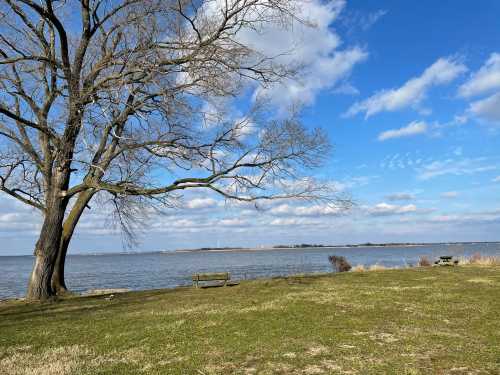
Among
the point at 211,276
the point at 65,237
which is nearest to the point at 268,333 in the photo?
the point at 211,276

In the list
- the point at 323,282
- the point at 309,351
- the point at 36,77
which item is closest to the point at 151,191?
the point at 36,77

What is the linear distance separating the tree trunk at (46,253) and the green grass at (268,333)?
4.55 ft

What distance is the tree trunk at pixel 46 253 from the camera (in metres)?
17.1

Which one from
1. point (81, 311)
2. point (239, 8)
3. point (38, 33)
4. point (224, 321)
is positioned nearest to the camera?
point (224, 321)

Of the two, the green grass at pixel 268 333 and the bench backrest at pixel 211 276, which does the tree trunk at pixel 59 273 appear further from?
the bench backrest at pixel 211 276

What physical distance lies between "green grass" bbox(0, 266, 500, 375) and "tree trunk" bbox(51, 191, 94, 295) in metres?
3.20

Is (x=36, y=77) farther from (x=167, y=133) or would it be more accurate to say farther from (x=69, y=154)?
(x=167, y=133)

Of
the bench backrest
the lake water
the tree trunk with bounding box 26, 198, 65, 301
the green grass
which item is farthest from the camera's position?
the lake water

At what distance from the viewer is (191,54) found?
49.5 feet

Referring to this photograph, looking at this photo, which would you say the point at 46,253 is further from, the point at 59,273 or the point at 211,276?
the point at 211,276

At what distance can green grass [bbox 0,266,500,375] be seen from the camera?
23.2ft

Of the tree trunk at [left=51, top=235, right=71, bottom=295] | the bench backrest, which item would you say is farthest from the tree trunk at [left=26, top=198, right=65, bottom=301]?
the bench backrest

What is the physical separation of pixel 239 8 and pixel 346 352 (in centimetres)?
1196

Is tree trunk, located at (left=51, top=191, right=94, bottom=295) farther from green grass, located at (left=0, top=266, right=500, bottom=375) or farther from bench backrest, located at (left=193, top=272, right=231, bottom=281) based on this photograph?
bench backrest, located at (left=193, top=272, right=231, bottom=281)
